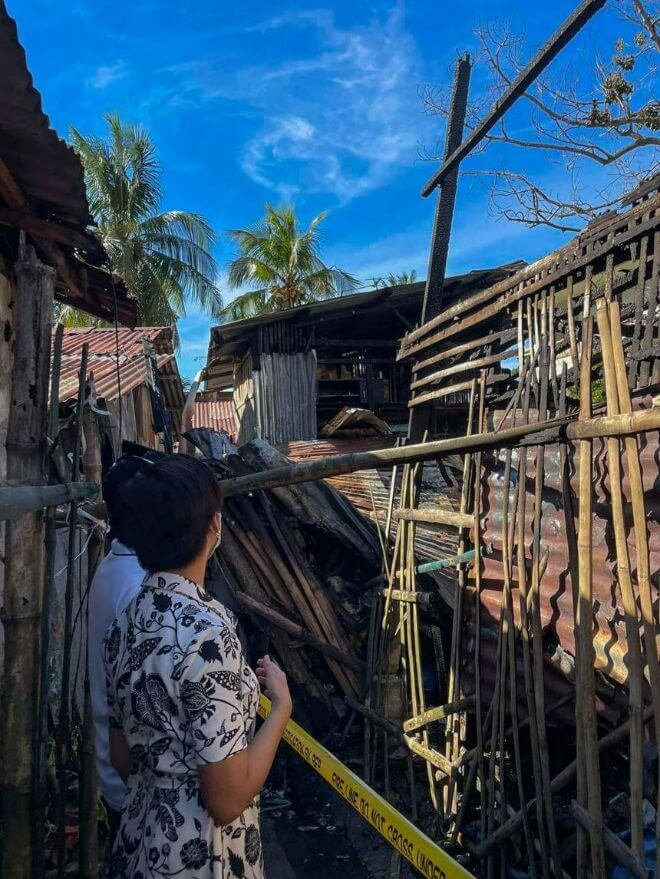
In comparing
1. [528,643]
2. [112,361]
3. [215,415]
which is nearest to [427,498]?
[528,643]

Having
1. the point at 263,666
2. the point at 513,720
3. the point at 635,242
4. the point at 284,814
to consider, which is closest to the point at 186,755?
the point at 263,666

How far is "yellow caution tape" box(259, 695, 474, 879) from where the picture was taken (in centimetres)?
195

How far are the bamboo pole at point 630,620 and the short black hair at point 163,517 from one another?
124 centimetres

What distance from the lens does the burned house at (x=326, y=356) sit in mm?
13438

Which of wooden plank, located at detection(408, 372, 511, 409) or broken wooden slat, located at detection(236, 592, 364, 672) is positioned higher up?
wooden plank, located at detection(408, 372, 511, 409)

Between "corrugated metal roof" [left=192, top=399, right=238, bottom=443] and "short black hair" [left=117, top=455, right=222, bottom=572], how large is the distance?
69.6 feet

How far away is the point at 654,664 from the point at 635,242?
213 cm

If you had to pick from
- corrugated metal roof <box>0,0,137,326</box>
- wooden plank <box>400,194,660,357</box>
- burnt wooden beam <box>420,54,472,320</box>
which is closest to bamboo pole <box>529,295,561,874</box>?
wooden plank <box>400,194,660,357</box>

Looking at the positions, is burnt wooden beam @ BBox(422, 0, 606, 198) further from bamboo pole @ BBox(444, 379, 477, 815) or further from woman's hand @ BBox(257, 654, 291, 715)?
woman's hand @ BBox(257, 654, 291, 715)

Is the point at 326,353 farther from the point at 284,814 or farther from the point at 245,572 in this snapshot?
the point at 284,814

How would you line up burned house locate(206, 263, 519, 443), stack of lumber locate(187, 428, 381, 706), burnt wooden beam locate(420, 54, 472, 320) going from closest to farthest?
stack of lumber locate(187, 428, 381, 706) → burnt wooden beam locate(420, 54, 472, 320) → burned house locate(206, 263, 519, 443)

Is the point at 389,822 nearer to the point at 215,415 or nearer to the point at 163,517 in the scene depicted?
the point at 163,517

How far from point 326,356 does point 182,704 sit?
13.5 m

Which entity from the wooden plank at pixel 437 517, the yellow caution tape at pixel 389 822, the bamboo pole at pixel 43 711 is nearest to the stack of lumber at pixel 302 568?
the wooden plank at pixel 437 517
